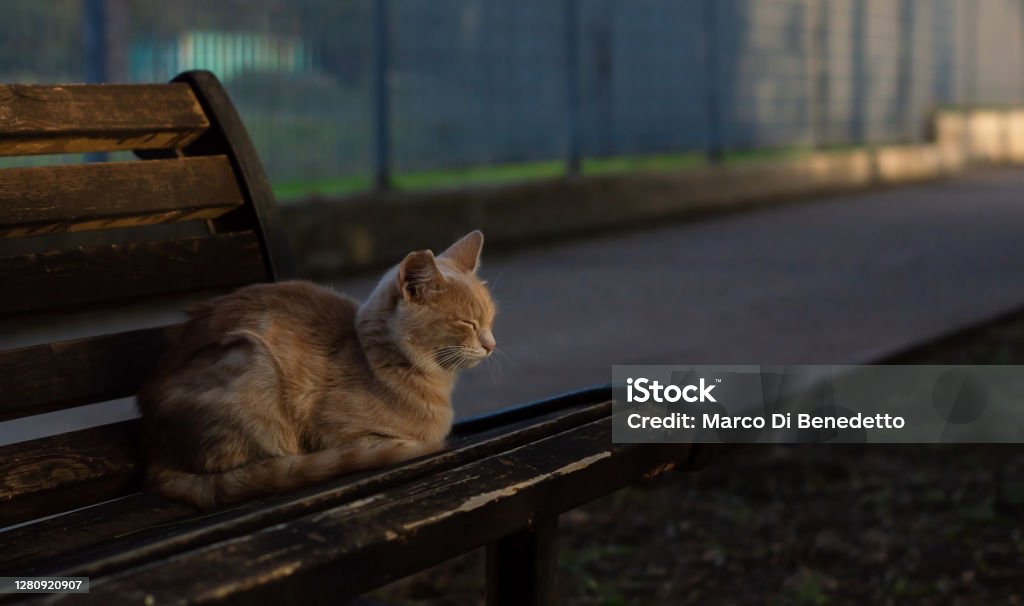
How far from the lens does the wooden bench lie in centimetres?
175

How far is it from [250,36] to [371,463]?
6762 mm

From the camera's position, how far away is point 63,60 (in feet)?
24.6

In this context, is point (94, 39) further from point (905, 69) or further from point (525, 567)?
point (905, 69)

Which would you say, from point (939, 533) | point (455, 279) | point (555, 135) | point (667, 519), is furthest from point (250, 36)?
point (455, 279)

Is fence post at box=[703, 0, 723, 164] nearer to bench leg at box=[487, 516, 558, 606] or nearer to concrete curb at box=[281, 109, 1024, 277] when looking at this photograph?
concrete curb at box=[281, 109, 1024, 277]

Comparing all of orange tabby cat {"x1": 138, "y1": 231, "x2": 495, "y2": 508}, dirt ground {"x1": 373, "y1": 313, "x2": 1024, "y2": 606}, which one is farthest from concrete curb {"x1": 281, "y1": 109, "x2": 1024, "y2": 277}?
orange tabby cat {"x1": 138, "y1": 231, "x2": 495, "y2": 508}

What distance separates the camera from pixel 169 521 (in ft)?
7.04

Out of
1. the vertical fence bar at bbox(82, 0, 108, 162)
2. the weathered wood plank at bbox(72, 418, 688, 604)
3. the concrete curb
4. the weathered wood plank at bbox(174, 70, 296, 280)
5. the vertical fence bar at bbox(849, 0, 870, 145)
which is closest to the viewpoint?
the weathered wood plank at bbox(72, 418, 688, 604)

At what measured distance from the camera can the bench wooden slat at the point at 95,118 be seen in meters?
2.46

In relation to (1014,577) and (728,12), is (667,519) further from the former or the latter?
(728,12)

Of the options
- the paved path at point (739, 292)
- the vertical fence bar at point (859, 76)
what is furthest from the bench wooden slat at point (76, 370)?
the vertical fence bar at point (859, 76)

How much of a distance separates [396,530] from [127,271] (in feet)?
3.39

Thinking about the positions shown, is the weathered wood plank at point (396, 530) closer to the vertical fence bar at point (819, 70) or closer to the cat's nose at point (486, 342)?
the cat's nose at point (486, 342)

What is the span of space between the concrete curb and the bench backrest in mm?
5596
